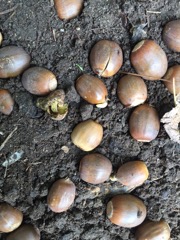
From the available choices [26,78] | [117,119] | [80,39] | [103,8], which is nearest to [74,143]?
[117,119]

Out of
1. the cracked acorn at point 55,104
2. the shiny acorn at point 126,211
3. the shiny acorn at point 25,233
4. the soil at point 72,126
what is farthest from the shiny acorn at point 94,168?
the shiny acorn at point 25,233

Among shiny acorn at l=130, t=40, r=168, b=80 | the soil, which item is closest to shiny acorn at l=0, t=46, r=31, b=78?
the soil

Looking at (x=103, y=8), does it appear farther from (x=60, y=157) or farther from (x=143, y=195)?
(x=143, y=195)

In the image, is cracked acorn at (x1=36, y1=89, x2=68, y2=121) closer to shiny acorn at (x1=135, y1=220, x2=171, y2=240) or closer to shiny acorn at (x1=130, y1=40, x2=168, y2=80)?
shiny acorn at (x1=130, y1=40, x2=168, y2=80)

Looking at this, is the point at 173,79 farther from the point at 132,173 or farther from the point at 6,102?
the point at 6,102

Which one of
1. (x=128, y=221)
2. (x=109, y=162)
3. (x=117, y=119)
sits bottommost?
(x=128, y=221)

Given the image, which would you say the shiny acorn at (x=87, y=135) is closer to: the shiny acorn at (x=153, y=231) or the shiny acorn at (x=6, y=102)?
the shiny acorn at (x=6, y=102)

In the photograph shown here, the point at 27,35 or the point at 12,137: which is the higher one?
the point at 27,35
